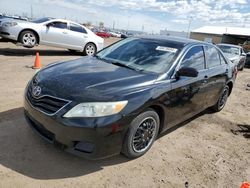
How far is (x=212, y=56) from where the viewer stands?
16.8 feet

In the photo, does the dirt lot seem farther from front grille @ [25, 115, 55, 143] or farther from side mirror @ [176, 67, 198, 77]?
side mirror @ [176, 67, 198, 77]

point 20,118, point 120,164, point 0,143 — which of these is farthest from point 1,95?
point 120,164

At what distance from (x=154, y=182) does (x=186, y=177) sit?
49 cm

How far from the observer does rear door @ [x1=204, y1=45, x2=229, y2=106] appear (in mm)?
4875

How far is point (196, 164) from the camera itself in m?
3.62

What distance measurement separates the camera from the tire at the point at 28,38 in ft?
34.2

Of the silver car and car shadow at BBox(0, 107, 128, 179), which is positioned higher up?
the silver car

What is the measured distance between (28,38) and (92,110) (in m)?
8.91

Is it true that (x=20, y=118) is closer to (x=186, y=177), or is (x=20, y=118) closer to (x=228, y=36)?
(x=186, y=177)

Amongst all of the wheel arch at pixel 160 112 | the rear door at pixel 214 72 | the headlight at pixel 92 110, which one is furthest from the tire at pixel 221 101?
the headlight at pixel 92 110

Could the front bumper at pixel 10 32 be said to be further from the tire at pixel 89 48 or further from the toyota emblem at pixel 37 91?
the toyota emblem at pixel 37 91

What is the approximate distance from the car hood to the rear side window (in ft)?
6.08

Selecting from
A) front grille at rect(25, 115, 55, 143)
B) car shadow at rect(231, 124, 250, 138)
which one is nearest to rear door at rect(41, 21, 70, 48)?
front grille at rect(25, 115, 55, 143)

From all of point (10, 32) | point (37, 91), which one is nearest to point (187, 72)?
point (37, 91)
